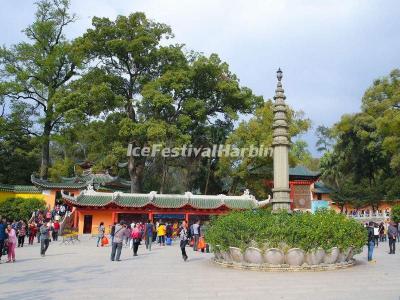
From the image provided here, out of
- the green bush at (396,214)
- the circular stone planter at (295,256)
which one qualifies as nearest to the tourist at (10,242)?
the circular stone planter at (295,256)

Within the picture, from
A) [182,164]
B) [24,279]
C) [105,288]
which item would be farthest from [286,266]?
[182,164]

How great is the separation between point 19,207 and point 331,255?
27.0 m

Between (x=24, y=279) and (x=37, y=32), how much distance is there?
31.4m

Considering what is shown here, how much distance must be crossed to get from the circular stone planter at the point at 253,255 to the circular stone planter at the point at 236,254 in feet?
0.58

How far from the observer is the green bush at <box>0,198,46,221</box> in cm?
3115

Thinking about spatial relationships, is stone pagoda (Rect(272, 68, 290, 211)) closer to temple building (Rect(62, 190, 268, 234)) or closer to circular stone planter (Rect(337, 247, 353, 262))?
circular stone planter (Rect(337, 247, 353, 262))

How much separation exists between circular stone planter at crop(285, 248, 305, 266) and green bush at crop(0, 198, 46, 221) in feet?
81.5

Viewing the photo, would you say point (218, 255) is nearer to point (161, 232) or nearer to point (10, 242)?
point (10, 242)

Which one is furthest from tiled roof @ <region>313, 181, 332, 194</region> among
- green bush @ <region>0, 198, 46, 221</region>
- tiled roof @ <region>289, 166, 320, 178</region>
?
green bush @ <region>0, 198, 46, 221</region>

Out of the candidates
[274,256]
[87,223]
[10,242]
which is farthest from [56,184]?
[274,256]

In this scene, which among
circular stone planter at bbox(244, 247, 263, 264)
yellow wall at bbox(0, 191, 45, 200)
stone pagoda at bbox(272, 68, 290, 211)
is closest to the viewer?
circular stone planter at bbox(244, 247, 263, 264)

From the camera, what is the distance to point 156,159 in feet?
115

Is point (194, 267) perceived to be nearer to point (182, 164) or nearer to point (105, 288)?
point (105, 288)

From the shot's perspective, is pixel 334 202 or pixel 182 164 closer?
pixel 182 164
